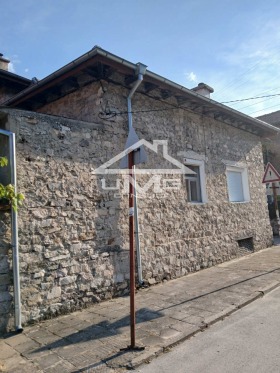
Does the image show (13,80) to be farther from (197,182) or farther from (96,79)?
(197,182)

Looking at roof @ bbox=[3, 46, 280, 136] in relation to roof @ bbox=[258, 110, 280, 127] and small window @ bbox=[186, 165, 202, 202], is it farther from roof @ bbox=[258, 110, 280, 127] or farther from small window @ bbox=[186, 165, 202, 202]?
roof @ bbox=[258, 110, 280, 127]

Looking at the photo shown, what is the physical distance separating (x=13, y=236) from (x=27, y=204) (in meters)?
0.54

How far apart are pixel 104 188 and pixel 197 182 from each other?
3438 millimetres

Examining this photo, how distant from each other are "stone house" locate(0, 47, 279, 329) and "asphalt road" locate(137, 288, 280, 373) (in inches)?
86.5

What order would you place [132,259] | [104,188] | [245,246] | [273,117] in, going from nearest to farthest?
[132,259]
[104,188]
[245,246]
[273,117]

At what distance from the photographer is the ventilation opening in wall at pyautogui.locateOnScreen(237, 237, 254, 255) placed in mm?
9397

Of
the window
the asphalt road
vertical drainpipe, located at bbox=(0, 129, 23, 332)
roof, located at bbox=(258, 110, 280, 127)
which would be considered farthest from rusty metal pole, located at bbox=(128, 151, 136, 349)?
roof, located at bbox=(258, 110, 280, 127)

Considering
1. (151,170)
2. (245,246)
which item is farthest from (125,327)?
(245,246)

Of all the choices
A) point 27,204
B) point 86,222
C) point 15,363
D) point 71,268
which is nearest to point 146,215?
point 86,222

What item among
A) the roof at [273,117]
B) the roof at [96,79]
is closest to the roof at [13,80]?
the roof at [96,79]

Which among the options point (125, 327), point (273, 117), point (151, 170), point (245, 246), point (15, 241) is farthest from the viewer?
point (273, 117)

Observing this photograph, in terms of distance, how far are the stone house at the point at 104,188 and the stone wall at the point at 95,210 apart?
18 millimetres

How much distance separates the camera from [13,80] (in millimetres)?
8648

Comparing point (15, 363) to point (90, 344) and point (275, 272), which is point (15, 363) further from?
point (275, 272)
